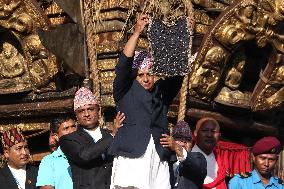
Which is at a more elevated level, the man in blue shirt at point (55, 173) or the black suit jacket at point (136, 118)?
the black suit jacket at point (136, 118)

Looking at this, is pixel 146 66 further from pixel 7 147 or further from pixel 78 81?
pixel 78 81

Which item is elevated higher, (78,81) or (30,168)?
(78,81)

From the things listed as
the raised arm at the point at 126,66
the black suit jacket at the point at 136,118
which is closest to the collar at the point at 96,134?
the black suit jacket at the point at 136,118

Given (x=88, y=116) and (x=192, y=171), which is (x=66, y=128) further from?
(x=192, y=171)

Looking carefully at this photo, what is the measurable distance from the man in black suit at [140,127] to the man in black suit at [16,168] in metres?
1.53

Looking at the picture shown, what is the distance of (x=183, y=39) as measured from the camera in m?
7.50

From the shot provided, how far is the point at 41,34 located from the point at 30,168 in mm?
1588

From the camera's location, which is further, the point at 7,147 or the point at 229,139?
the point at 229,139

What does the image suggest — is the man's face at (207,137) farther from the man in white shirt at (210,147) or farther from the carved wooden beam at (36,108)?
the carved wooden beam at (36,108)

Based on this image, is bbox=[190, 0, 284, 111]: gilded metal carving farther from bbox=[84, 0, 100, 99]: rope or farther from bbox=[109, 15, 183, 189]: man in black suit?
bbox=[109, 15, 183, 189]: man in black suit

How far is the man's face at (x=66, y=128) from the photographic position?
8430 mm

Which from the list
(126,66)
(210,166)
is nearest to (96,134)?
(126,66)

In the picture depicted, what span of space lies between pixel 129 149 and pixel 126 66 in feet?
1.87

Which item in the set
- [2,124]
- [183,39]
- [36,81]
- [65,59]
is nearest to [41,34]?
[65,59]
